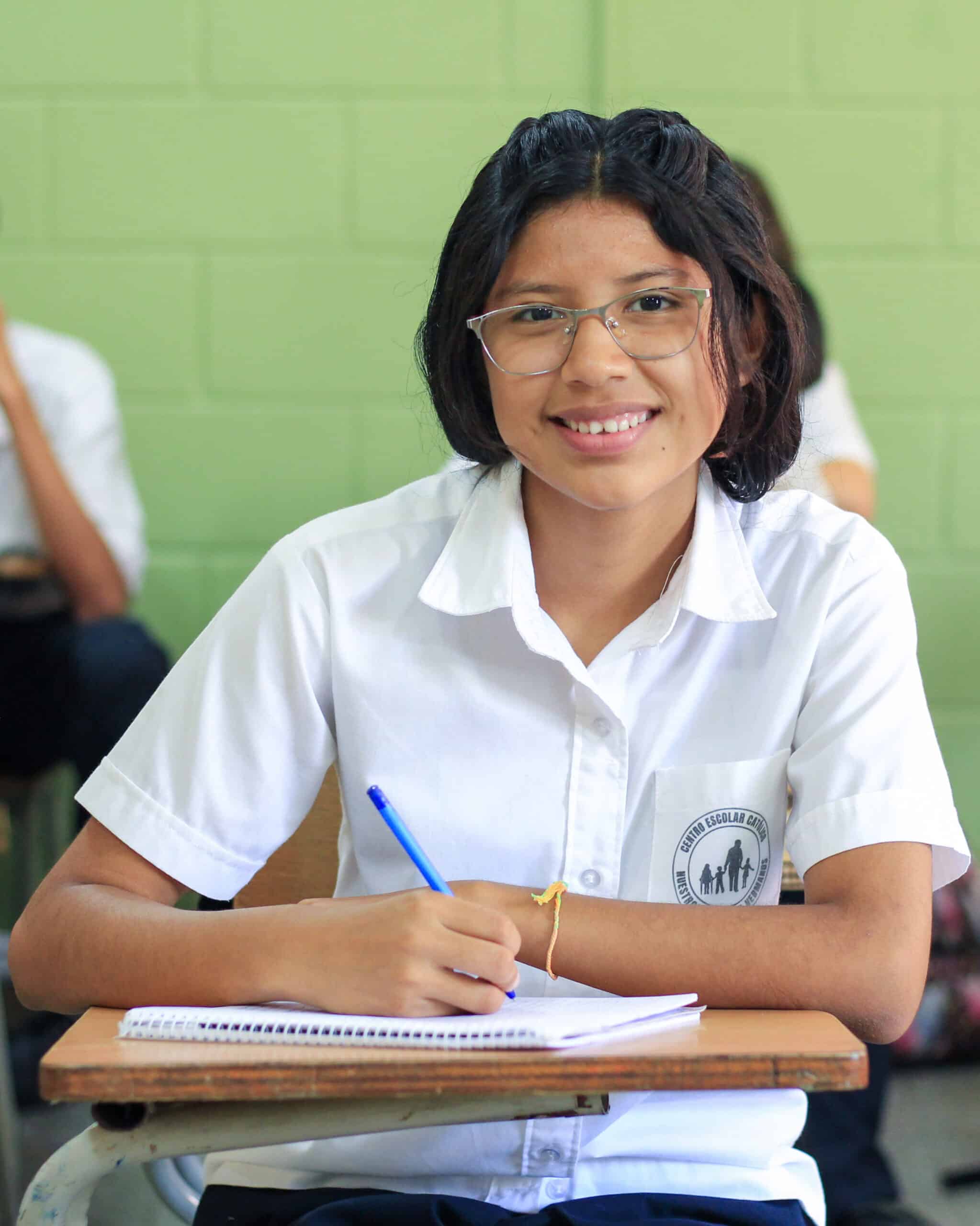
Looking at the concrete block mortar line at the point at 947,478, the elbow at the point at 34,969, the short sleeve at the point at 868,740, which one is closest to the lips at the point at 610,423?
the short sleeve at the point at 868,740

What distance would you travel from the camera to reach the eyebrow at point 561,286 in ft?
3.55

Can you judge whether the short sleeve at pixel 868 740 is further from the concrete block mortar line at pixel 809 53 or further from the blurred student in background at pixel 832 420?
the concrete block mortar line at pixel 809 53

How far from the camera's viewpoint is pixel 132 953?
95cm

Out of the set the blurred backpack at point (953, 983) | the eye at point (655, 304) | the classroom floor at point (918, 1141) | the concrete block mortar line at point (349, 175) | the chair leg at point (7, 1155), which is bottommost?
the classroom floor at point (918, 1141)

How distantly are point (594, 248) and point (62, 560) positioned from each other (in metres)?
1.61

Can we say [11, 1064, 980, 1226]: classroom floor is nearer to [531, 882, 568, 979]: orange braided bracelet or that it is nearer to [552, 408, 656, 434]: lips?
[531, 882, 568, 979]: orange braided bracelet

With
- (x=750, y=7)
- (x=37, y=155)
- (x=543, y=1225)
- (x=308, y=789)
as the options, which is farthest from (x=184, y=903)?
(x=750, y=7)

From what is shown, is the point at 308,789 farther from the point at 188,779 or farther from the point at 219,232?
the point at 219,232

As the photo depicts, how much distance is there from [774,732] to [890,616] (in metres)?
0.13

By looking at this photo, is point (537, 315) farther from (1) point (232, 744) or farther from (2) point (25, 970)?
(2) point (25, 970)

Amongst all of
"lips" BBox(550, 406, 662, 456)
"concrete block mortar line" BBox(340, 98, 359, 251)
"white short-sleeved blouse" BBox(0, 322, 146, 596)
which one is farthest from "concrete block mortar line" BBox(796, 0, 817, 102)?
"lips" BBox(550, 406, 662, 456)

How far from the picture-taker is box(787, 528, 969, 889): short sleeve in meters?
1.02

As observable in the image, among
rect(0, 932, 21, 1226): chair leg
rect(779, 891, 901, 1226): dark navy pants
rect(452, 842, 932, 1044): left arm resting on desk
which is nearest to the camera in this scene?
rect(452, 842, 932, 1044): left arm resting on desk

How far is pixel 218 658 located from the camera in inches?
44.0
